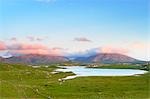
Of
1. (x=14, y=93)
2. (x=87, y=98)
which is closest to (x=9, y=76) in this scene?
(x=14, y=93)

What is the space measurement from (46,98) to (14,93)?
17.7 feet

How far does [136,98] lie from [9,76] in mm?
52478

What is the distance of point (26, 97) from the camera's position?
41.2 m

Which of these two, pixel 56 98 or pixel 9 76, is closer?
pixel 56 98

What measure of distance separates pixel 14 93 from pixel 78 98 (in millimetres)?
9215

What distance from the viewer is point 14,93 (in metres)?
45.2

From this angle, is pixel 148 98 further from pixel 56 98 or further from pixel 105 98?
pixel 56 98

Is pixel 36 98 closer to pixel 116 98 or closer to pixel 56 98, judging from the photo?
pixel 56 98

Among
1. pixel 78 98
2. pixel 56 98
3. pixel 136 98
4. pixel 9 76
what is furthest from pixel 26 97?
pixel 9 76

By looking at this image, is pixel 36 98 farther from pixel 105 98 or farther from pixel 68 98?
pixel 105 98

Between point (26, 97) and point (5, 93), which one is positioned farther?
point (5, 93)

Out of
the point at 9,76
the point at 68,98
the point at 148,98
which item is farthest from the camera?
the point at 9,76

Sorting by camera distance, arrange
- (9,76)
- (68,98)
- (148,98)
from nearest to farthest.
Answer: (148,98) < (68,98) < (9,76)

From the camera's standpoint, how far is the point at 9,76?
8775 centimetres
